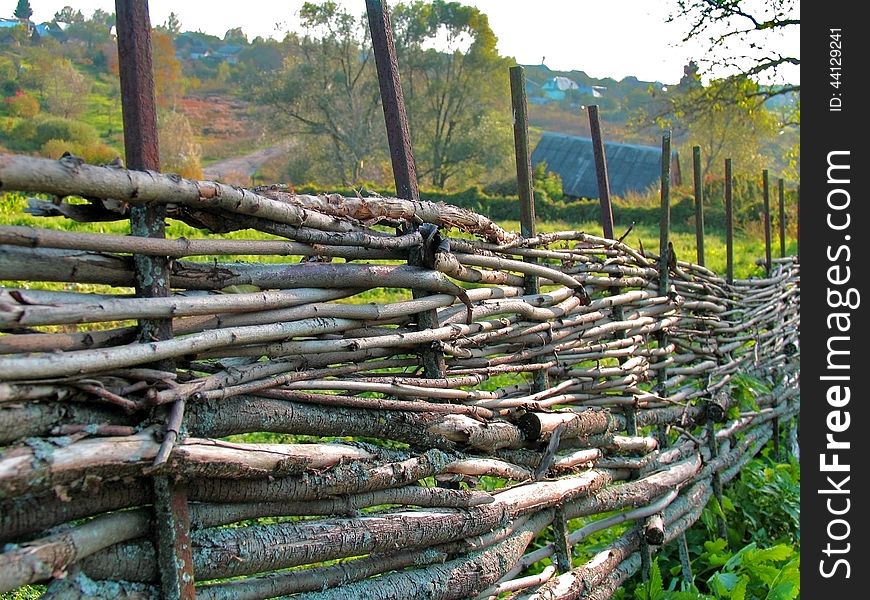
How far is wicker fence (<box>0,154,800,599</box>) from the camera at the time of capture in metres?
1.43

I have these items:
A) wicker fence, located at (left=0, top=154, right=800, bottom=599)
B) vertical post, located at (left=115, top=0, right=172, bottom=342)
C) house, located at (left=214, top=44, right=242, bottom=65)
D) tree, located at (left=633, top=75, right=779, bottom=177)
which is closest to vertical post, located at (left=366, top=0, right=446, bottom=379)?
wicker fence, located at (left=0, top=154, right=800, bottom=599)

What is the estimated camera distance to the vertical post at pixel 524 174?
281 cm

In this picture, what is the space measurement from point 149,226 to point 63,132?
35.4ft

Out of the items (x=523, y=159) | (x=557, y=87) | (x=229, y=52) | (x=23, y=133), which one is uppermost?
(x=229, y=52)

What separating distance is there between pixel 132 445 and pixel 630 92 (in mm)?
68894

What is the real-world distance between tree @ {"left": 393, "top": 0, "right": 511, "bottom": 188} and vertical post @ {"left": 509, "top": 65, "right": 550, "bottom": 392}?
73.8ft

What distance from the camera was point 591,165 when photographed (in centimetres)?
2384

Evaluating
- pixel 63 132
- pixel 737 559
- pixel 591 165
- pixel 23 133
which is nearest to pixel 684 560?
pixel 737 559

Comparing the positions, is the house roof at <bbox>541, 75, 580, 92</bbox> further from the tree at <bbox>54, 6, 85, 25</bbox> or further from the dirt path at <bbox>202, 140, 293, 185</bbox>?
the tree at <bbox>54, 6, 85, 25</bbox>

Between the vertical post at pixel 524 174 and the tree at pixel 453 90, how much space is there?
22485 millimetres

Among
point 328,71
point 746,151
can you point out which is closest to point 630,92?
point 746,151

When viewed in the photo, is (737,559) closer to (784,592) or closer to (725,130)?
(784,592)

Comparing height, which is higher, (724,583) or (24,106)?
(24,106)

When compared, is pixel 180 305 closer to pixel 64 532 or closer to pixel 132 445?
pixel 132 445
